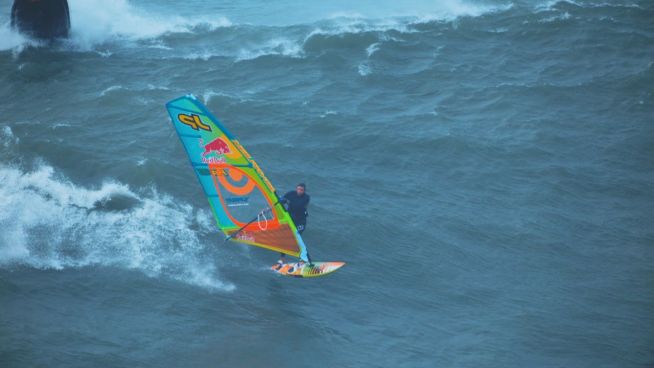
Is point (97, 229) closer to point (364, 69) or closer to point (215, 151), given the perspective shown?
point (215, 151)

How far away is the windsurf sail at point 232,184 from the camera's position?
1741 centimetres

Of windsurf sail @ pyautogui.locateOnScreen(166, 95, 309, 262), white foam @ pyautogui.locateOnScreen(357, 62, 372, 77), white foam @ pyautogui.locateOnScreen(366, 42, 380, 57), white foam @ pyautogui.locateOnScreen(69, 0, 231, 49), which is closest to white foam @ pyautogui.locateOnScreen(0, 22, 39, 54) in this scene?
white foam @ pyautogui.locateOnScreen(69, 0, 231, 49)

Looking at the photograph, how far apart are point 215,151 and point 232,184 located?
1.33 meters

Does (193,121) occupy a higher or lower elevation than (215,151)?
higher

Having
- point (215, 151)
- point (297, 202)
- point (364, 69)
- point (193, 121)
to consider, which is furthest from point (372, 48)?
point (193, 121)

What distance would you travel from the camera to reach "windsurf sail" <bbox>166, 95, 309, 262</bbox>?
17406mm

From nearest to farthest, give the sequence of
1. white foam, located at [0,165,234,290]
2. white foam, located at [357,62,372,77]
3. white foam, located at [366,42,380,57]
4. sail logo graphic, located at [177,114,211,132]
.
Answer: sail logo graphic, located at [177,114,211,132] < white foam, located at [0,165,234,290] < white foam, located at [357,62,372,77] < white foam, located at [366,42,380,57]

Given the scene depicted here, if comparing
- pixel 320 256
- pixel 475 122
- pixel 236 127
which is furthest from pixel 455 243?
pixel 236 127

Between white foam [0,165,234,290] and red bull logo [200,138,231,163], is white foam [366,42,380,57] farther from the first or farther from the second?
red bull logo [200,138,231,163]

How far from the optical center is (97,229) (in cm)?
2142

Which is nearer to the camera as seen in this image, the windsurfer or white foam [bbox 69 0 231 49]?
the windsurfer

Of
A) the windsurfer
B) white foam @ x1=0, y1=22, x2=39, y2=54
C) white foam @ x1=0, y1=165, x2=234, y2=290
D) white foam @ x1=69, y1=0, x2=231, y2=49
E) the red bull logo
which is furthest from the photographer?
white foam @ x1=69, y1=0, x2=231, y2=49

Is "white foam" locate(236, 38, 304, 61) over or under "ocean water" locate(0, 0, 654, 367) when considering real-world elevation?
over

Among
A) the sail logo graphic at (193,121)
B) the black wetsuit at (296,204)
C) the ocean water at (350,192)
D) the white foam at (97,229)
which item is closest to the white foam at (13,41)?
the ocean water at (350,192)
